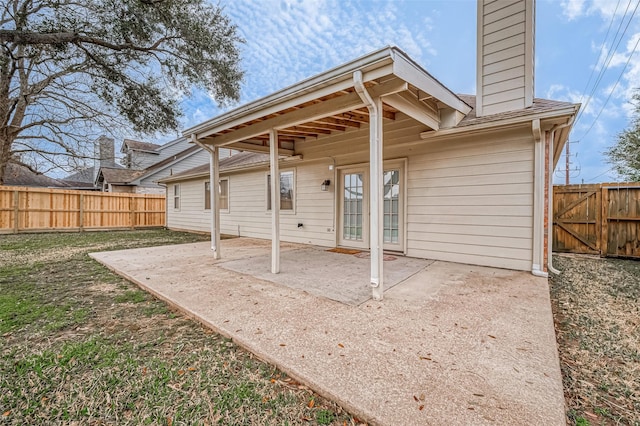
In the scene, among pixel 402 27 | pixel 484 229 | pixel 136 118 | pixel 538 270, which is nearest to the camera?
pixel 538 270

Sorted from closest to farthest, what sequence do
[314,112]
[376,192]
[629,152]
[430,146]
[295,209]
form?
[376,192], [314,112], [430,146], [295,209], [629,152]

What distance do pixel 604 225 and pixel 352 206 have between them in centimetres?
556

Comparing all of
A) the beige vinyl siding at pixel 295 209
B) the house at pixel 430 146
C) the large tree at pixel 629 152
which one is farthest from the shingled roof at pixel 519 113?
the large tree at pixel 629 152

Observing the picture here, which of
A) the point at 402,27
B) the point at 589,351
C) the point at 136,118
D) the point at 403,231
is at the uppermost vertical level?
the point at 402,27

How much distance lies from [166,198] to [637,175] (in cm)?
2060

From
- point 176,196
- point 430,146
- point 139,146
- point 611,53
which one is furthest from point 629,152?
point 139,146

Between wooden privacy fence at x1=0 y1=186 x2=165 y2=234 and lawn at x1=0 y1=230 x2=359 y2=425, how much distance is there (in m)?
10.1

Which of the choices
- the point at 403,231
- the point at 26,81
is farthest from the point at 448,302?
the point at 26,81

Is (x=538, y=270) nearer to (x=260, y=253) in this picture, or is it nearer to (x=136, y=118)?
(x=260, y=253)

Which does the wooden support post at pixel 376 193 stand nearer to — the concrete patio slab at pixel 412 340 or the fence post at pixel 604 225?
the concrete patio slab at pixel 412 340

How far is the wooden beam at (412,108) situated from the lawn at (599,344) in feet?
9.78

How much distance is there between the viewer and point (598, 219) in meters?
6.27

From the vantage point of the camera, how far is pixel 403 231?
5.81m

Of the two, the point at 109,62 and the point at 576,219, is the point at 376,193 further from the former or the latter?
the point at 109,62
